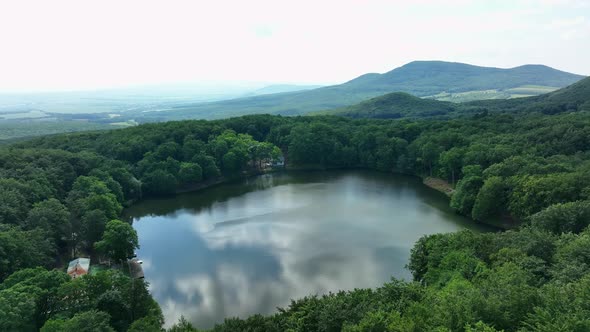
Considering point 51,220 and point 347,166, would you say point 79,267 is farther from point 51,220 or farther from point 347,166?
point 347,166

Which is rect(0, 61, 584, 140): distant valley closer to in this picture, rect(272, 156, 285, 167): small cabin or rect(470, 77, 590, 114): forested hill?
rect(470, 77, 590, 114): forested hill

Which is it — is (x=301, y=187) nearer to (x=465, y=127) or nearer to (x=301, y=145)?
(x=301, y=145)

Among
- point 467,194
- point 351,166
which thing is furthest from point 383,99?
point 467,194

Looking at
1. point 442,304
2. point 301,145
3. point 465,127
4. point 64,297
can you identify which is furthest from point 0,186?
point 465,127

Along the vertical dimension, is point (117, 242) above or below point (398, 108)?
below

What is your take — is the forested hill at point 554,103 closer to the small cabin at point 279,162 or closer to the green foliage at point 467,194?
the green foliage at point 467,194

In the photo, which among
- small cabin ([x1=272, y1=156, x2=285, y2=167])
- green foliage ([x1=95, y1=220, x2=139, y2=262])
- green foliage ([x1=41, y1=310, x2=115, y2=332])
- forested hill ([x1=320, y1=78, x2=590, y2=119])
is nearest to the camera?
green foliage ([x1=41, y1=310, x2=115, y2=332])

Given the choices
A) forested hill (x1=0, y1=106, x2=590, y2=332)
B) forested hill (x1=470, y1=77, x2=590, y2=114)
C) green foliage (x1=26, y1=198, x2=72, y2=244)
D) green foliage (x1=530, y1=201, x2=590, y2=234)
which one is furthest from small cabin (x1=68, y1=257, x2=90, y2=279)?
forested hill (x1=470, y1=77, x2=590, y2=114)
